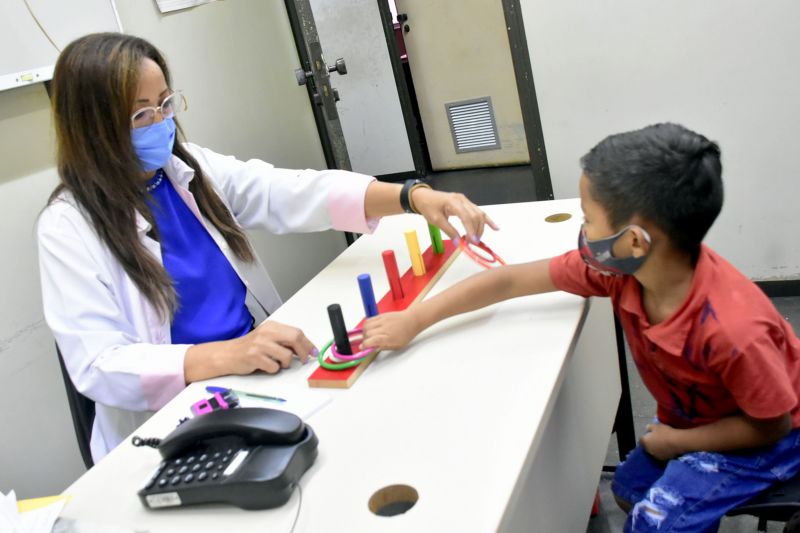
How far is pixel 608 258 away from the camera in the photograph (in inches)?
38.8

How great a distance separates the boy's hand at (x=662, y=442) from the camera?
3.58ft

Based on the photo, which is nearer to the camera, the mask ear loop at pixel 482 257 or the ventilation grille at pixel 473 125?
the mask ear loop at pixel 482 257

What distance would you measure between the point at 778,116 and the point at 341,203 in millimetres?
1555

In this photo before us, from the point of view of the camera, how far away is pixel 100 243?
1.27 m

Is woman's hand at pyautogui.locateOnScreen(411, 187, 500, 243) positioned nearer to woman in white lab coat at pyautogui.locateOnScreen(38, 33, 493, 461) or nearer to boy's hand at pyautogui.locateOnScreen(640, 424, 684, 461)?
woman in white lab coat at pyautogui.locateOnScreen(38, 33, 493, 461)

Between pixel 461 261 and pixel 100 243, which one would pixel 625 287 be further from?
pixel 100 243

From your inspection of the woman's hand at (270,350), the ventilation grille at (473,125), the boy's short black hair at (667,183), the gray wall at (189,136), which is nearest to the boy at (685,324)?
the boy's short black hair at (667,183)

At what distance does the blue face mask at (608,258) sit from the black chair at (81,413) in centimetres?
97

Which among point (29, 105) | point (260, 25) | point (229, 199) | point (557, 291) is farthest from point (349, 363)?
point (260, 25)

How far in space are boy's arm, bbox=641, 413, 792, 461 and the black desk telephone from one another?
611 mm

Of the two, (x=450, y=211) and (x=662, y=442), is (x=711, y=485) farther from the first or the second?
(x=450, y=211)

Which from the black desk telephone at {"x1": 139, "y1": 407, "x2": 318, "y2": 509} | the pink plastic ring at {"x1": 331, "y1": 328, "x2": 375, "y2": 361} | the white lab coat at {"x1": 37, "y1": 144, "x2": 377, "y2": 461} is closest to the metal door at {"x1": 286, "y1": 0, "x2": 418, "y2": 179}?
the white lab coat at {"x1": 37, "y1": 144, "x2": 377, "y2": 461}

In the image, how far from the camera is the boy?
0.92m

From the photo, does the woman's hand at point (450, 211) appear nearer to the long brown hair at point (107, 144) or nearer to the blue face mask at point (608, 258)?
the blue face mask at point (608, 258)
